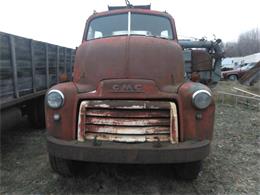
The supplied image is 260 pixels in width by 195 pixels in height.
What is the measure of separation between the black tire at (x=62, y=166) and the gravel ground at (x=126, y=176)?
100 millimetres

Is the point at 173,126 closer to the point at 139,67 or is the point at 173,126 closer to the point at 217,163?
the point at 139,67

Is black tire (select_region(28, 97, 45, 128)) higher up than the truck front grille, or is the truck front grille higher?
the truck front grille

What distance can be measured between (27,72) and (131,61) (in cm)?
246

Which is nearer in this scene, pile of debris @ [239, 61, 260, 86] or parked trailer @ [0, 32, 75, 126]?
parked trailer @ [0, 32, 75, 126]

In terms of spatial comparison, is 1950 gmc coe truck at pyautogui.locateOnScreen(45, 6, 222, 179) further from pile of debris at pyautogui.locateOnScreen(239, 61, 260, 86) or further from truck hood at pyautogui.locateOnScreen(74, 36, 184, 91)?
pile of debris at pyautogui.locateOnScreen(239, 61, 260, 86)

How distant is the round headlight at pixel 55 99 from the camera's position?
3.67m

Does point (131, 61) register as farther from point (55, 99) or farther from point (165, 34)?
point (165, 34)

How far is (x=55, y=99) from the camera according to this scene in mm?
3684

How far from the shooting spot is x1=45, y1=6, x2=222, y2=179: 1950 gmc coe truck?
3383 mm

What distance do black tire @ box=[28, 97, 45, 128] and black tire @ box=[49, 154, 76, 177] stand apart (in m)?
2.88

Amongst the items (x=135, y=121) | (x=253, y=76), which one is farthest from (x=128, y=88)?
(x=253, y=76)

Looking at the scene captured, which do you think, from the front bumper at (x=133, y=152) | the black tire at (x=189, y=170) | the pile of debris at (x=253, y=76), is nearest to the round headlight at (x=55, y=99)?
the front bumper at (x=133, y=152)

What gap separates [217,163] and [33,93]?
3.72m

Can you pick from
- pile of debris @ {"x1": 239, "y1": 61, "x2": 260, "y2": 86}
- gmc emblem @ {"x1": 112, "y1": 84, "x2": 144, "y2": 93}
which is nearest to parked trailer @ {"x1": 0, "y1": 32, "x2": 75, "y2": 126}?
gmc emblem @ {"x1": 112, "y1": 84, "x2": 144, "y2": 93}
